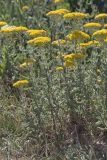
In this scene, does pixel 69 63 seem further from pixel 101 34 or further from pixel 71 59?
pixel 101 34

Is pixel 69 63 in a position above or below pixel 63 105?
above

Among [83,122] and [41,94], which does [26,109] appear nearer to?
[41,94]

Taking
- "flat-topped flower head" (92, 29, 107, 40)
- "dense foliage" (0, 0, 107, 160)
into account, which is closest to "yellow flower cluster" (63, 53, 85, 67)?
"dense foliage" (0, 0, 107, 160)

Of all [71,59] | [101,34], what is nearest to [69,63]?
Answer: [71,59]

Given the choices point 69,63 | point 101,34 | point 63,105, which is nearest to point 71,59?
point 69,63

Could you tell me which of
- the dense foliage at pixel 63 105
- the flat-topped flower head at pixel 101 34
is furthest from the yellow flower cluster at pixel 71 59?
the flat-topped flower head at pixel 101 34

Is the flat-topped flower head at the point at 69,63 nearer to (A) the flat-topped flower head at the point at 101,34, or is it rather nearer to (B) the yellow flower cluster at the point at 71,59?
(B) the yellow flower cluster at the point at 71,59

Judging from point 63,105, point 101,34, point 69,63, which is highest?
point 101,34

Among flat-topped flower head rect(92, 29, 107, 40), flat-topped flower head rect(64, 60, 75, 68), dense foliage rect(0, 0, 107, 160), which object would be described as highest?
flat-topped flower head rect(92, 29, 107, 40)

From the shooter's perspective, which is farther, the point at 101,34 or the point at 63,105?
the point at 63,105

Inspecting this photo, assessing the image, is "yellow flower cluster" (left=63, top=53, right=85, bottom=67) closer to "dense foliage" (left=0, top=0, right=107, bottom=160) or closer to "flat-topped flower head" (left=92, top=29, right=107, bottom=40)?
"dense foliage" (left=0, top=0, right=107, bottom=160)

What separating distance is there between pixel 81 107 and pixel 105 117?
9.5 inches

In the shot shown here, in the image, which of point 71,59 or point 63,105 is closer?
point 71,59

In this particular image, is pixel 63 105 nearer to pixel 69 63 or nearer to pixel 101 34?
pixel 69 63
